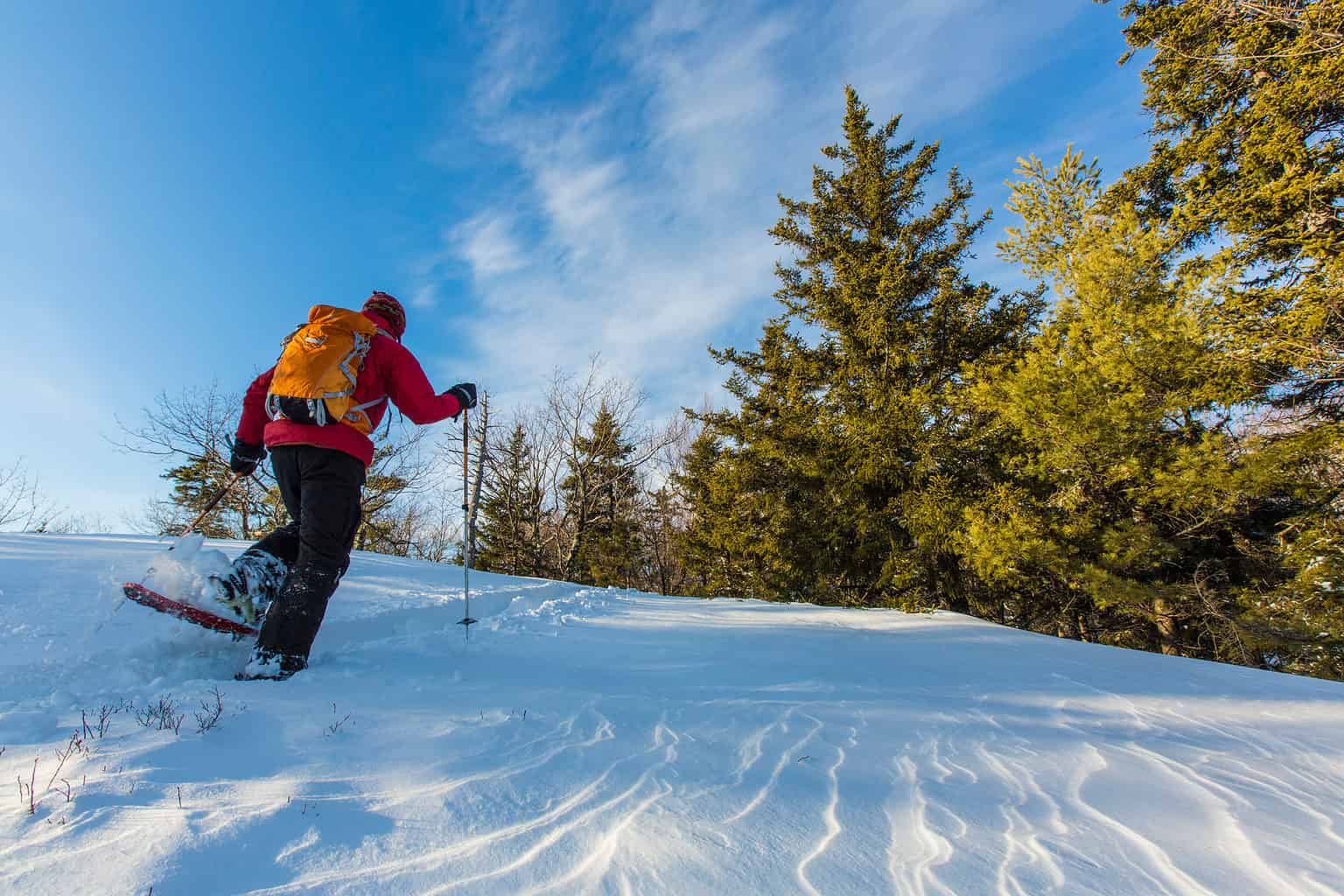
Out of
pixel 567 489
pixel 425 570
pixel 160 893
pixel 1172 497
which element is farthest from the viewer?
pixel 567 489

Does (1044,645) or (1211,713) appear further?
(1044,645)

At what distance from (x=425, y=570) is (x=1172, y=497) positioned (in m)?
9.27

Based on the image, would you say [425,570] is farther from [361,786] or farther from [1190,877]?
[1190,877]

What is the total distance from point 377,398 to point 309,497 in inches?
23.7

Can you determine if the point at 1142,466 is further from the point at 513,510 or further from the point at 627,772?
the point at 513,510

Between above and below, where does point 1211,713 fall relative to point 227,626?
below

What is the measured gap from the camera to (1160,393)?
690 cm

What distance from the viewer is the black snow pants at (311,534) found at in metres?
2.34

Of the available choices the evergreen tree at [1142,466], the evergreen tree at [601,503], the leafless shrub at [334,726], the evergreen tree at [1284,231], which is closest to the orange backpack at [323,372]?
the leafless shrub at [334,726]

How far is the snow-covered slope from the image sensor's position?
1044mm

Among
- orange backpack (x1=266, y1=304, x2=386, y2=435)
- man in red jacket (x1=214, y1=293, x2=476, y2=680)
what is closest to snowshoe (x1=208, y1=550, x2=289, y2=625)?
man in red jacket (x1=214, y1=293, x2=476, y2=680)

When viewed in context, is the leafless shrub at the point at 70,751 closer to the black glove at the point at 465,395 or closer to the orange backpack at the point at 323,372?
the orange backpack at the point at 323,372

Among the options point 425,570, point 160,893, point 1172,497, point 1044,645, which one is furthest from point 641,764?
point 1172,497

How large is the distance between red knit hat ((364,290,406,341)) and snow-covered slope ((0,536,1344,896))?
1.88 metres
